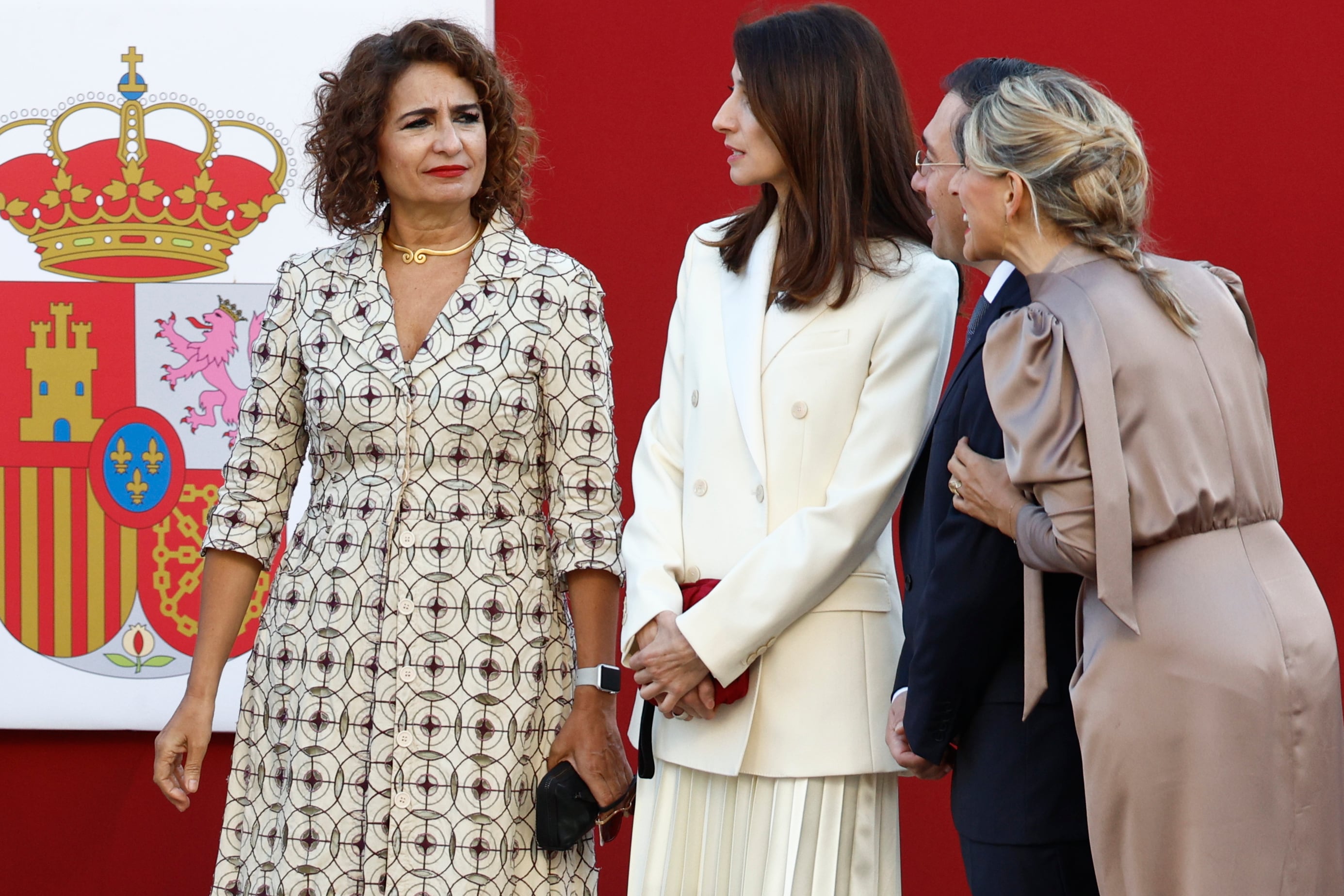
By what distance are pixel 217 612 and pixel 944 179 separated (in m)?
1.39

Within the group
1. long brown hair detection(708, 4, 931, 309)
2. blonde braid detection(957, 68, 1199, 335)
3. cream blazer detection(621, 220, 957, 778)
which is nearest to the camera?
blonde braid detection(957, 68, 1199, 335)

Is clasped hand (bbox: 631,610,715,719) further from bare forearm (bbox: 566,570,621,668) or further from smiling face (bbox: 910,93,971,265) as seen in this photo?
smiling face (bbox: 910,93,971,265)

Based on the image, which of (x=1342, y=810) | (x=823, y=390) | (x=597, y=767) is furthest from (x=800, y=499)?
(x=1342, y=810)

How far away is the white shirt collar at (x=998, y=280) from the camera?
2199 mm

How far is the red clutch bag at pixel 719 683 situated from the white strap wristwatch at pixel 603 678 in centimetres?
18

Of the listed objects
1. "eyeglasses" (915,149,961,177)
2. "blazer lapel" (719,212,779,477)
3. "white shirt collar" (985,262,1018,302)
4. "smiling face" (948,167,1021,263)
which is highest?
"eyeglasses" (915,149,961,177)

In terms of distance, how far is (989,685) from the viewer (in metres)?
2.06

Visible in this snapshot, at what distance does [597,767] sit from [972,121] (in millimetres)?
1151

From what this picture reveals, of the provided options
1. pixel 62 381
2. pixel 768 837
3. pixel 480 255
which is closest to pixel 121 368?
pixel 62 381

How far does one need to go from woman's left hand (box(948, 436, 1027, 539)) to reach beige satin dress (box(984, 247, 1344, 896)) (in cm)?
5

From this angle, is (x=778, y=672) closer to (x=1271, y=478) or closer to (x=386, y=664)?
(x=386, y=664)

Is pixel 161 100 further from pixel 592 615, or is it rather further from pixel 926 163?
pixel 926 163

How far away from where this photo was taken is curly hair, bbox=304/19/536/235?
2535mm

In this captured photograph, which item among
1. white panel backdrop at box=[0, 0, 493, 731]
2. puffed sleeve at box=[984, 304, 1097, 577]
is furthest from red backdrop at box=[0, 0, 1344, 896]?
puffed sleeve at box=[984, 304, 1097, 577]
